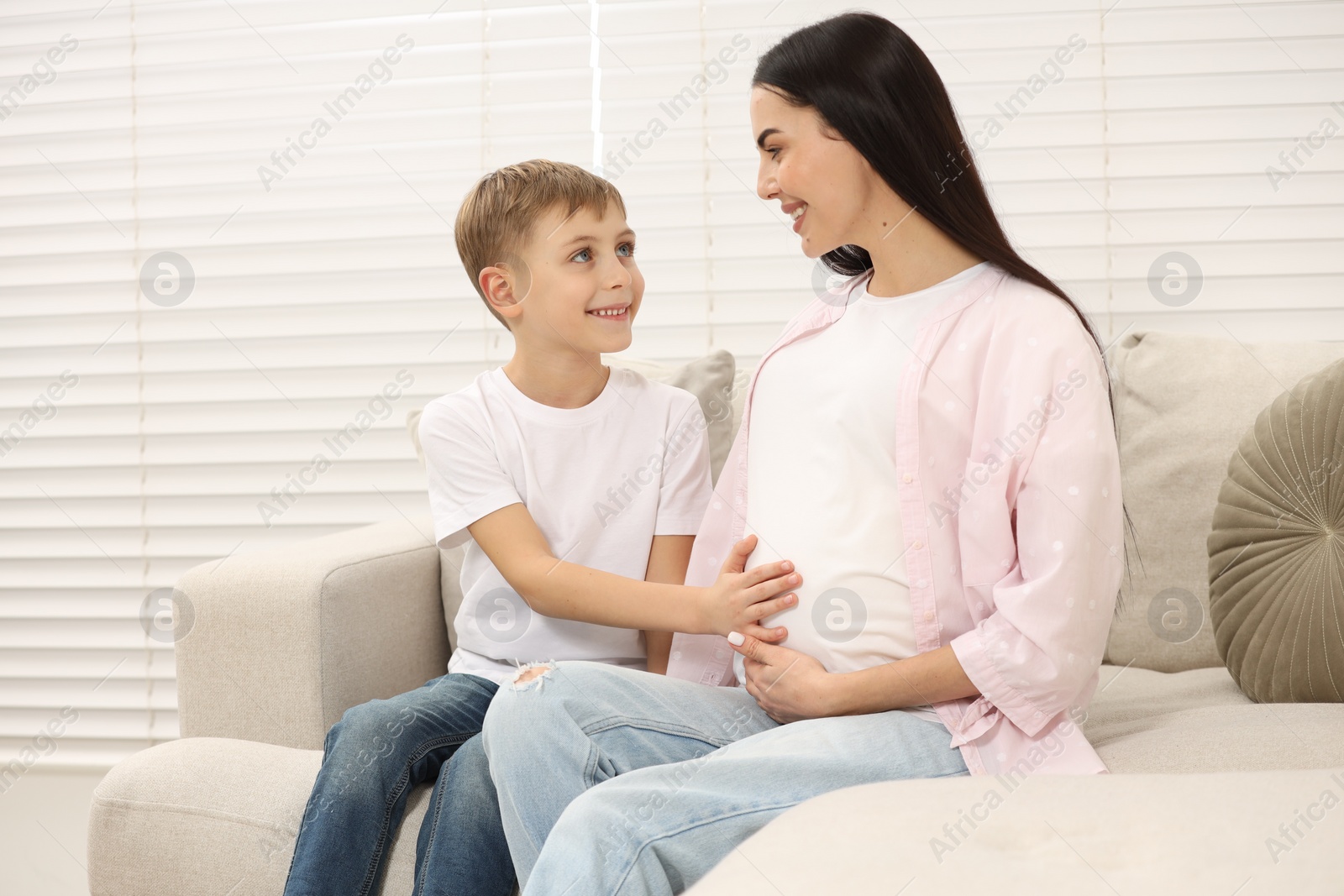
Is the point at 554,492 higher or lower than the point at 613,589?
higher

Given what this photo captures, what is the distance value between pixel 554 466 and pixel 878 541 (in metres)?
0.52

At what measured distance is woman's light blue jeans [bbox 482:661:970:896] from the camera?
0.84 meters

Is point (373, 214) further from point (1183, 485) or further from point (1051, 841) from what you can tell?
point (1051, 841)

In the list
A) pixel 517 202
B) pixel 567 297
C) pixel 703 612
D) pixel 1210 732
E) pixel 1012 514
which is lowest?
pixel 1210 732

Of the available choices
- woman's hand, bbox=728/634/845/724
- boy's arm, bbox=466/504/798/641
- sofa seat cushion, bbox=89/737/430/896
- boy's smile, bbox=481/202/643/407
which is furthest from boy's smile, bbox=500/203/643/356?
sofa seat cushion, bbox=89/737/430/896

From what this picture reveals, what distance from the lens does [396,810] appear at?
114 centimetres

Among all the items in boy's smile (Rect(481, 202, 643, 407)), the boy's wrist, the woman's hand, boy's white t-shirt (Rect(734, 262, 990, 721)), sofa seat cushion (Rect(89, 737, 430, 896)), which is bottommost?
sofa seat cushion (Rect(89, 737, 430, 896))

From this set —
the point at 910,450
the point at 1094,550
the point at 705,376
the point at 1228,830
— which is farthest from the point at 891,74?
the point at 1228,830

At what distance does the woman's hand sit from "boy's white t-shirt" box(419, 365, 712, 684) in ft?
1.07

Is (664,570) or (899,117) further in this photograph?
(664,570)

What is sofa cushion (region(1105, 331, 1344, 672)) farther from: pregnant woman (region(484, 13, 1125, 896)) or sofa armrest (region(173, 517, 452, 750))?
sofa armrest (region(173, 517, 452, 750))

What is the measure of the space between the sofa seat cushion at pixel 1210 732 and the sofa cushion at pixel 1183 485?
0.59 ft

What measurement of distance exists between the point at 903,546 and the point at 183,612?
3.25 ft

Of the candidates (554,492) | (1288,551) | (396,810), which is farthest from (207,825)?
(1288,551)
